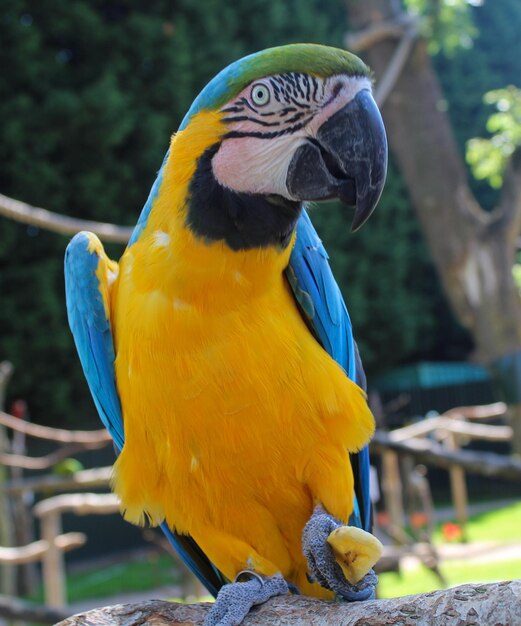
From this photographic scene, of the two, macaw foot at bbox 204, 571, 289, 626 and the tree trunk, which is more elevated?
the tree trunk

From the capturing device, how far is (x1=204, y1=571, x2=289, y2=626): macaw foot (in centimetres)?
136

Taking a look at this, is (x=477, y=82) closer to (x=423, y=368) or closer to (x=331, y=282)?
(x=423, y=368)

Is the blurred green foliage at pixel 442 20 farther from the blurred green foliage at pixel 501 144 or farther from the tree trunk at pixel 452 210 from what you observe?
the blurred green foliage at pixel 501 144

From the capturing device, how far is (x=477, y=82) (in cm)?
1434

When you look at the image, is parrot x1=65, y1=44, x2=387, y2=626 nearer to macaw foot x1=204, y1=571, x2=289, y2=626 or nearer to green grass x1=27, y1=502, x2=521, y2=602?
macaw foot x1=204, y1=571, x2=289, y2=626

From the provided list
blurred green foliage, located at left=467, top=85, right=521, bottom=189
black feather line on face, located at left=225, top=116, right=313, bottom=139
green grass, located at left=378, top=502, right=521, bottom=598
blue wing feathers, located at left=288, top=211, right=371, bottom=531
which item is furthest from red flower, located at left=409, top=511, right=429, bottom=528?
black feather line on face, located at left=225, top=116, right=313, bottom=139

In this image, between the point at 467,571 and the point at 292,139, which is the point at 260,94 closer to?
the point at 292,139

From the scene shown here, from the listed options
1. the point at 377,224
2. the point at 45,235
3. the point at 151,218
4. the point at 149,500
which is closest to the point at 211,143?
the point at 151,218

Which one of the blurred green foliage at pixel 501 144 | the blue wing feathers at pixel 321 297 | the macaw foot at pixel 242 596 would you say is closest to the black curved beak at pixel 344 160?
the blue wing feathers at pixel 321 297

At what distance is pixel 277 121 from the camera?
1.34m

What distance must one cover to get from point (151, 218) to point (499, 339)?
2.14 meters

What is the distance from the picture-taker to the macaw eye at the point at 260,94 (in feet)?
4.37

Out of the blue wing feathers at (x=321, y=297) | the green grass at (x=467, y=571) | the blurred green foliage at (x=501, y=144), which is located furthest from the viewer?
the green grass at (x=467, y=571)

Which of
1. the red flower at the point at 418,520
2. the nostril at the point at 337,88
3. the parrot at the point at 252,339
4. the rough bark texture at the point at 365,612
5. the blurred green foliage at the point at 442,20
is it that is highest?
the blurred green foliage at the point at 442,20
